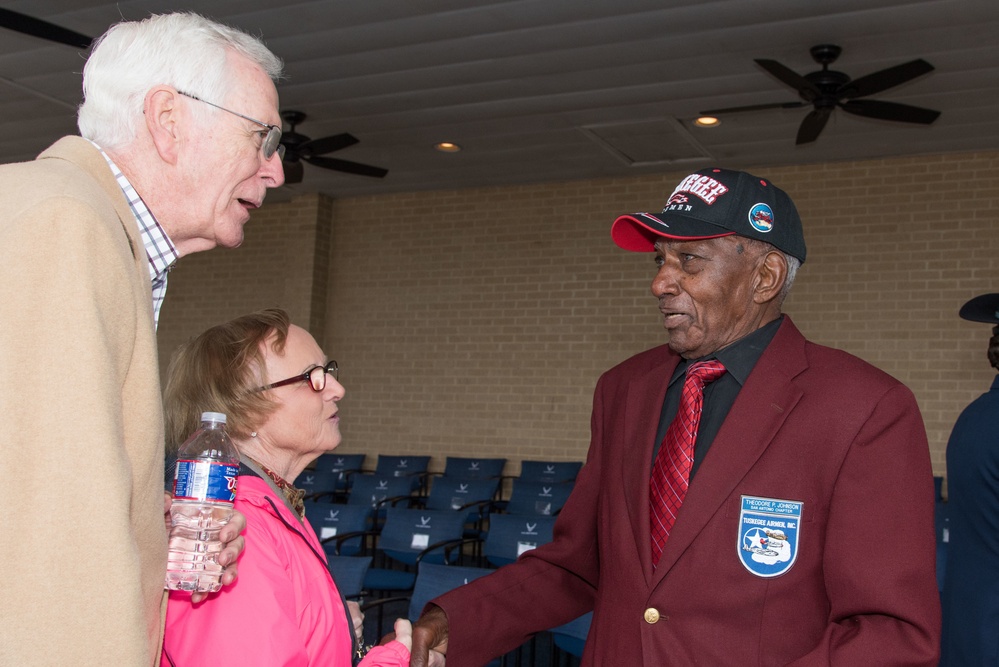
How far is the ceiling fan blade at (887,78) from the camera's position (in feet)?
Result: 18.0

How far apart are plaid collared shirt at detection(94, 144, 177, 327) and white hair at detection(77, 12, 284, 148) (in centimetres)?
5

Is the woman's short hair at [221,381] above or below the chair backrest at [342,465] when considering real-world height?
above

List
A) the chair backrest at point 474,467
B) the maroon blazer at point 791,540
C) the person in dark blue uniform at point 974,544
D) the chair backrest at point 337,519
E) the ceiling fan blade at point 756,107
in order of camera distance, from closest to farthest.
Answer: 1. the maroon blazer at point 791,540
2. the person in dark blue uniform at point 974,544
3. the chair backrest at point 337,519
4. the ceiling fan blade at point 756,107
5. the chair backrest at point 474,467

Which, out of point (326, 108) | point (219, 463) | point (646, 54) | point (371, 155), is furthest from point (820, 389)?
point (371, 155)

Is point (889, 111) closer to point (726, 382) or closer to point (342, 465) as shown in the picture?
point (726, 382)

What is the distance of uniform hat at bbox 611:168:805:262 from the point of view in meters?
1.67

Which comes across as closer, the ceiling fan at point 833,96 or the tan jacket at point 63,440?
the tan jacket at point 63,440

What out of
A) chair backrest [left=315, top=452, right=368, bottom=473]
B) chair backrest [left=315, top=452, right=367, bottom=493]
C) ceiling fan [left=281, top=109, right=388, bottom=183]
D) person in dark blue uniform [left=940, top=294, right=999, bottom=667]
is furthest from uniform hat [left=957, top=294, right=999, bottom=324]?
chair backrest [left=315, top=452, right=368, bottom=473]

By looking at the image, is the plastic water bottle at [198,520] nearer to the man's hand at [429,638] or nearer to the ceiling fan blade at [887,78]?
the man's hand at [429,638]

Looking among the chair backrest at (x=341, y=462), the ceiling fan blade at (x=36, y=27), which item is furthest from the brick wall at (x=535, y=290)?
the ceiling fan blade at (x=36, y=27)

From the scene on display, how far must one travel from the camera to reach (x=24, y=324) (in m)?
0.89

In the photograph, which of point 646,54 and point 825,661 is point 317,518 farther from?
point 825,661

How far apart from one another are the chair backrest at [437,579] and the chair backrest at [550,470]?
4.76 m

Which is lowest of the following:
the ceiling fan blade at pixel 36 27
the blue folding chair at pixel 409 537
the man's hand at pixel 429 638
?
the blue folding chair at pixel 409 537
